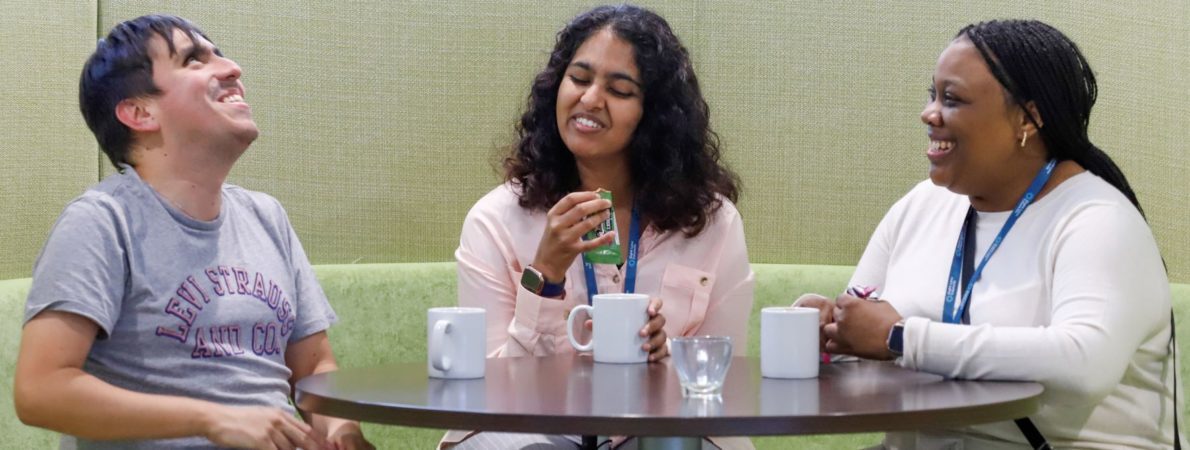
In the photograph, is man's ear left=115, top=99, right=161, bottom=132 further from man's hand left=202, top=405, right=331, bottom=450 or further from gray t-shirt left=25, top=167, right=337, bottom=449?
man's hand left=202, top=405, right=331, bottom=450

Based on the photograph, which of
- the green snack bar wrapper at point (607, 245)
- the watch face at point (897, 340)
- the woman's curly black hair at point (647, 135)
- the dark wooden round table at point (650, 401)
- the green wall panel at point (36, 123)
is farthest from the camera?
the green wall panel at point (36, 123)

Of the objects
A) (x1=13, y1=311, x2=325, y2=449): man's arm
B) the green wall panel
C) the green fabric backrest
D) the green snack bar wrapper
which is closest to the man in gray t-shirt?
(x1=13, y1=311, x2=325, y2=449): man's arm

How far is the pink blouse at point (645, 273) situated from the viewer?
245 centimetres

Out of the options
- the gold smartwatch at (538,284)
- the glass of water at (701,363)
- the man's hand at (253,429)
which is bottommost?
the man's hand at (253,429)

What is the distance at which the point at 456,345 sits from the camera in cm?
187

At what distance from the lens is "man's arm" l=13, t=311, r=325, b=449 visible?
6.01 feet

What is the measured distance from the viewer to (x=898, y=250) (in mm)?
2393

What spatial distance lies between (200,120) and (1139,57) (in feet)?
6.71

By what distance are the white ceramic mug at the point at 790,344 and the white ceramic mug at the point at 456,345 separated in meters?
0.38

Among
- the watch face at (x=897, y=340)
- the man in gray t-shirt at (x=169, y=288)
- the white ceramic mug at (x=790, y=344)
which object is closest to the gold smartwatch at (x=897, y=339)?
the watch face at (x=897, y=340)

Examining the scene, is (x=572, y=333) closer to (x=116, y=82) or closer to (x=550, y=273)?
(x=550, y=273)

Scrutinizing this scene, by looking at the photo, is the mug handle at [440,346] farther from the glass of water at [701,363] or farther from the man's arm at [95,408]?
the glass of water at [701,363]

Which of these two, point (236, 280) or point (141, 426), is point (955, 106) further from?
point (141, 426)

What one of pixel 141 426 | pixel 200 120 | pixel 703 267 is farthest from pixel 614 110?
pixel 141 426
